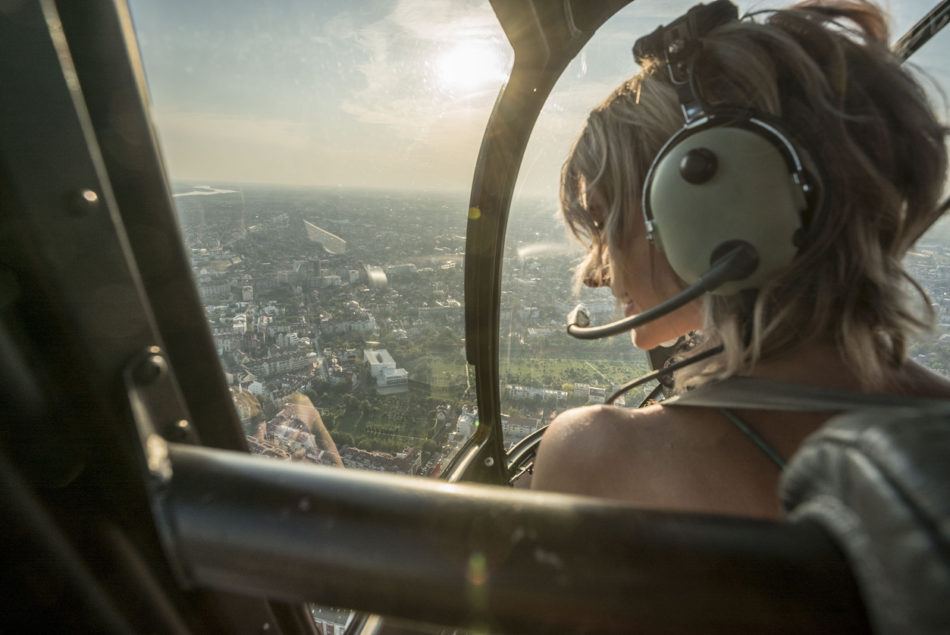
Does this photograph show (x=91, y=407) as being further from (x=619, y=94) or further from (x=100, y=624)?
(x=619, y=94)

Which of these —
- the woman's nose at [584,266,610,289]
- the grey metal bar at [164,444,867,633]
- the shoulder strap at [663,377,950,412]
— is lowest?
the woman's nose at [584,266,610,289]

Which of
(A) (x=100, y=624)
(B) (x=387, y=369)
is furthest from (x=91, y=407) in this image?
(B) (x=387, y=369)

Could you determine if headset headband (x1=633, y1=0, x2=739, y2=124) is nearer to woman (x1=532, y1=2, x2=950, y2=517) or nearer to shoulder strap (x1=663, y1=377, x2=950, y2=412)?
woman (x1=532, y1=2, x2=950, y2=517)

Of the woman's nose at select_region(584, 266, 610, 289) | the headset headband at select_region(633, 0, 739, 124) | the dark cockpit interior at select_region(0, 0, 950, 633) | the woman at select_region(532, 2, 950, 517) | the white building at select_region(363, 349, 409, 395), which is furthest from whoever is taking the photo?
the white building at select_region(363, 349, 409, 395)

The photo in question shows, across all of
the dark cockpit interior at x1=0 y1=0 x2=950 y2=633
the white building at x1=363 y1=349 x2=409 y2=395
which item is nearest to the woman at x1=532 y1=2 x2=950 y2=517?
the dark cockpit interior at x1=0 y1=0 x2=950 y2=633

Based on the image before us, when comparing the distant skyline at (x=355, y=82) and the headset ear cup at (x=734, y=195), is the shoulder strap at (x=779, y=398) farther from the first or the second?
the distant skyline at (x=355, y=82)

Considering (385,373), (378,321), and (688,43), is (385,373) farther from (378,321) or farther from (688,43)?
(688,43)
